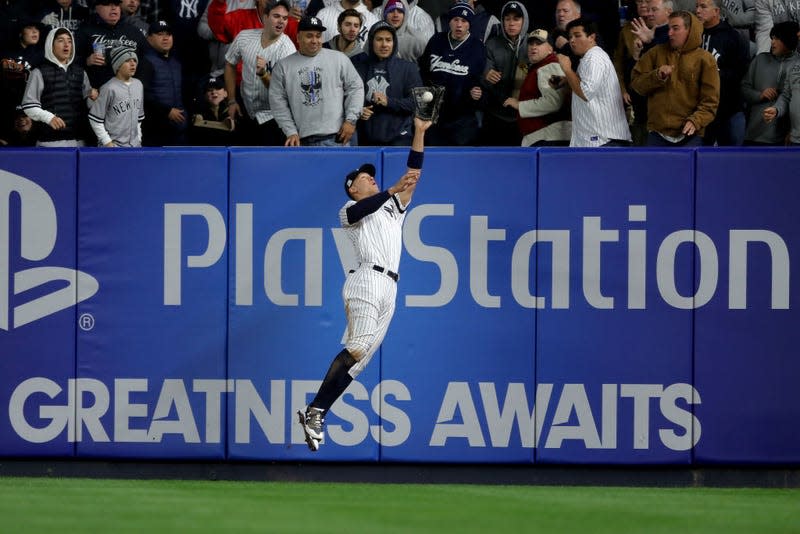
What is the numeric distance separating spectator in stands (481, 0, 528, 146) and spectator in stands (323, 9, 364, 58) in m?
1.41

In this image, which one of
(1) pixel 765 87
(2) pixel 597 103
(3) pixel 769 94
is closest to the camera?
(2) pixel 597 103

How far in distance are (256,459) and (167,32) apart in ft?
16.2

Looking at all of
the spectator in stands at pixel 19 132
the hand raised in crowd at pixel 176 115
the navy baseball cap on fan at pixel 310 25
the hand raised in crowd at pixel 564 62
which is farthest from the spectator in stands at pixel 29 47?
the hand raised in crowd at pixel 564 62

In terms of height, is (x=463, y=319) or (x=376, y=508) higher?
(x=463, y=319)

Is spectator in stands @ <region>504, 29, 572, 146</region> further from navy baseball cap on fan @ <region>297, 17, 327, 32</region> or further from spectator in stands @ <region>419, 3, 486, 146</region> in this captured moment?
navy baseball cap on fan @ <region>297, 17, 327, 32</region>

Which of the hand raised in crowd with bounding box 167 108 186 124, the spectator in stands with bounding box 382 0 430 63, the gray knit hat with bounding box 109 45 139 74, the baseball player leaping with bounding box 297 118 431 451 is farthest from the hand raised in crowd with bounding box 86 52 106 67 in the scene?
the baseball player leaping with bounding box 297 118 431 451

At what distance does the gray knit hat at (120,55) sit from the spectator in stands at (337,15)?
2237 mm

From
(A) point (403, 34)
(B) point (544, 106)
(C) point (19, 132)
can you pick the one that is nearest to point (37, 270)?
(C) point (19, 132)

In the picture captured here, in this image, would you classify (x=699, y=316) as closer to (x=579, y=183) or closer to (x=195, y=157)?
(x=579, y=183)

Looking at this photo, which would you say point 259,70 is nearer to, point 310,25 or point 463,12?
point 310,25

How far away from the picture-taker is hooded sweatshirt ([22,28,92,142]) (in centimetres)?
1418

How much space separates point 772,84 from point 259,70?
5.30 metres

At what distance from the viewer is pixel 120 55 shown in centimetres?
1451

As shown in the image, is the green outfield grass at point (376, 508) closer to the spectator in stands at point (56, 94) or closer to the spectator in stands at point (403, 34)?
the spectator in stands at point (56, 94)
